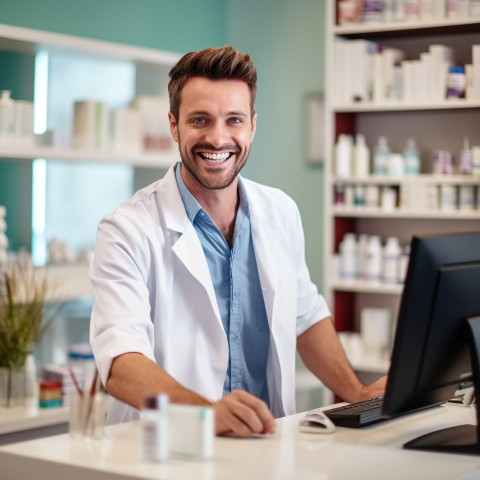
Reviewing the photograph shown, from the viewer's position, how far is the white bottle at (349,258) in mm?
4113

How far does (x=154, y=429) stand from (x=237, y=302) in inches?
31.1

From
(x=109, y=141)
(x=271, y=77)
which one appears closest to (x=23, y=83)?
(x=109, y=141)

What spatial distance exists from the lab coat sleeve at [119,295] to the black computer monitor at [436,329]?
54cm

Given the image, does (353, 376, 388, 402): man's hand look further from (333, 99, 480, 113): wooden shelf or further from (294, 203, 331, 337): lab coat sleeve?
(333, 99, 480, 113): wooden shelf

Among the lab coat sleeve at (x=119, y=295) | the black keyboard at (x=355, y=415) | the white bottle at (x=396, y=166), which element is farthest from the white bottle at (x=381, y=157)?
the black keyboard at (x=355, y=415)

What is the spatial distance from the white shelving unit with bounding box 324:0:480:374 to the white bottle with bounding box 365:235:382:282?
0.04 m

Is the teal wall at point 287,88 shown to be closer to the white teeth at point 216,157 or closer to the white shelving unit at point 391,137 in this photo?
the white shelving unit at point 391,137

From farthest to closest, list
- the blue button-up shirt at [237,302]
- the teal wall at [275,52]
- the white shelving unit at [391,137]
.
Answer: the teal wall at [275,52], the white shelving unit at [391,137], the blue button-up shirt at [237,302]

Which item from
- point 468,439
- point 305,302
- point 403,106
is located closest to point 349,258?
point 403,106

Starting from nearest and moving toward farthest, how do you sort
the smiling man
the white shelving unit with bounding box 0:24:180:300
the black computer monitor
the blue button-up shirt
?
the black computer monitor → the smiling man → the blue button-up shirt → the white shelving unit with bounding box 0:24:180:300

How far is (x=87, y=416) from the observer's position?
144 centimetres

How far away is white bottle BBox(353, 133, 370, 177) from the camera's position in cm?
411

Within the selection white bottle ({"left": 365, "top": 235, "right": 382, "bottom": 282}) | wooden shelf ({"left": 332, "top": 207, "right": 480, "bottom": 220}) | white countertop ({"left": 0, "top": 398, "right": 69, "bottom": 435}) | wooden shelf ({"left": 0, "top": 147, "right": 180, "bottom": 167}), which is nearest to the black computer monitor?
white countertop ({"left": 0, "top": 398, "right": 69, "bottom": 435})

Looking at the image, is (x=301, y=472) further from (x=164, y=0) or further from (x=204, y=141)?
(x=164, y=0)
